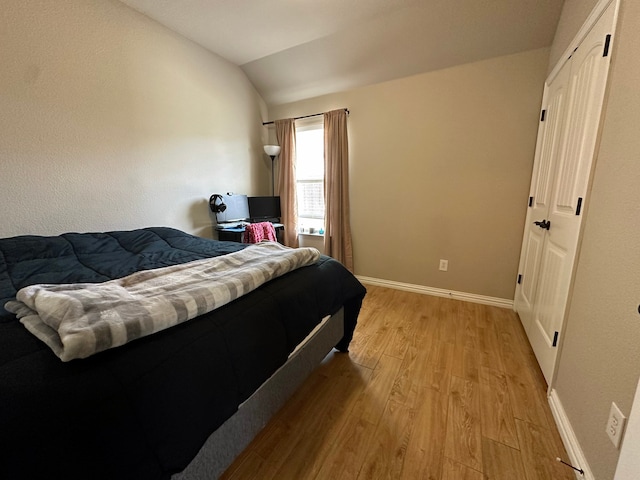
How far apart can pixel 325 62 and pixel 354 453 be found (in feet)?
11.3

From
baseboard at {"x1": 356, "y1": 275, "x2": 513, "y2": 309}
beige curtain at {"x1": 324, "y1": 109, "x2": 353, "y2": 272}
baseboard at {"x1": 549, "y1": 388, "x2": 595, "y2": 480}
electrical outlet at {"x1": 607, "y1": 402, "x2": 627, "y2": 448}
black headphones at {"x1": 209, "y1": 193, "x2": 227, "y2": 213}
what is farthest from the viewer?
beige curtain at {"x1": 324, "y1": 109, "x2": 353, "y2": 272}

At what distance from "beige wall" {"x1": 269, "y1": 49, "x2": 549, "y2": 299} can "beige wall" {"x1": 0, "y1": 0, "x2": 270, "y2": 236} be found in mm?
1594

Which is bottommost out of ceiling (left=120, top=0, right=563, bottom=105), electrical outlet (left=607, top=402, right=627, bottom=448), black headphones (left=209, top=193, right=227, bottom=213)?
electrical outlet (left=607, top=402, right=627, bottom=448)

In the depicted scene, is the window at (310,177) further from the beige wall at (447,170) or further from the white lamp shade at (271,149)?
the beige wall at (447,170)

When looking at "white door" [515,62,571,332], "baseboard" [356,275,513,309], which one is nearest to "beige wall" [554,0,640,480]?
"white door" [515,62,571,332]

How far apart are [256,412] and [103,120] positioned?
2.52 metres

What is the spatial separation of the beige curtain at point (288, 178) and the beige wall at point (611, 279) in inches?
117

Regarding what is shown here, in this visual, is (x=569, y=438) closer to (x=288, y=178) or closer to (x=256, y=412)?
(x=256, y=412)

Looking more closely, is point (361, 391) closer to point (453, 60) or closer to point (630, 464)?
point (630, 464)

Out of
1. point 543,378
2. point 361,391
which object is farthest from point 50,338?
point 543,378

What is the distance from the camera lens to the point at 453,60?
2.45 metres

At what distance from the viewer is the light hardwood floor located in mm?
1078

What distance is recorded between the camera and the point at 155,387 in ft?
2.16

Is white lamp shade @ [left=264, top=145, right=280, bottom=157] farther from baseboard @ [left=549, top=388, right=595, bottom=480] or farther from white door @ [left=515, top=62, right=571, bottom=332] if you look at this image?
baseboard @ [left=549, top=388, right=595, bottom=480]
